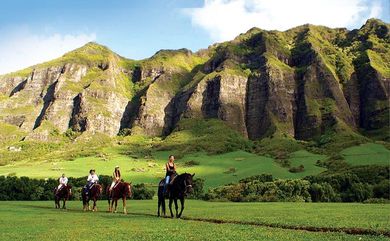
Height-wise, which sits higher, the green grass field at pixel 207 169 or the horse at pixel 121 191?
the green grass field at pixel 207 169

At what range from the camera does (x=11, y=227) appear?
102 ft

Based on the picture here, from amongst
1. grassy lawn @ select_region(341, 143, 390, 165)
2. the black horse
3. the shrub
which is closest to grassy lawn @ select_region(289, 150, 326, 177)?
the shrub

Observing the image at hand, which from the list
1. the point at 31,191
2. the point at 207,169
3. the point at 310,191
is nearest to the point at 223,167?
the point at 207,169

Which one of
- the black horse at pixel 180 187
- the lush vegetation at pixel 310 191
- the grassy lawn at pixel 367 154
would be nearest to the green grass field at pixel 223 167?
the grassy lawn at pixel 367 154

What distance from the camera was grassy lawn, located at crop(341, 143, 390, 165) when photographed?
513 ft

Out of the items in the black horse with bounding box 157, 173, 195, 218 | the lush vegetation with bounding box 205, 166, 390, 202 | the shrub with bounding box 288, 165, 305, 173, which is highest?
the shrub with bounding box 288, 165, 305, 173

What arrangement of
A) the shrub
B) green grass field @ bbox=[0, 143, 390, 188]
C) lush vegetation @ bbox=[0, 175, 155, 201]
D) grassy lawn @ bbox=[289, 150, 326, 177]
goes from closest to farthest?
lush vegetation @ bbox=[0, 175, 155, 201]
grassy lawn @ bbox=[289, 150, 326, 177]
the shrub
green grass field @ bbox=[0, 143, 390, 188]

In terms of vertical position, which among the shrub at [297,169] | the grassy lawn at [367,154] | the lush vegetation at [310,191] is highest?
the grassy lawn at [367,154]

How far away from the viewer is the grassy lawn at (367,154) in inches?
6153

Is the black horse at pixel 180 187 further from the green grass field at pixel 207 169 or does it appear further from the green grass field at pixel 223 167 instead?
the green grass field at pixel 223 167

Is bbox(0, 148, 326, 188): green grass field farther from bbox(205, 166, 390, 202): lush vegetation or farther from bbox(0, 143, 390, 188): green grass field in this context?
bbox(205, 166, 390, 202): lush vegetation

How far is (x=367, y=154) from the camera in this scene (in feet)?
573

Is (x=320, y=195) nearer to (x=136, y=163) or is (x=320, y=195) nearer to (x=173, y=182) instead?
(x=173, y=182)

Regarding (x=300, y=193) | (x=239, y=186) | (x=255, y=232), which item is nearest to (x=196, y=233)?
(x=255, y=232)
